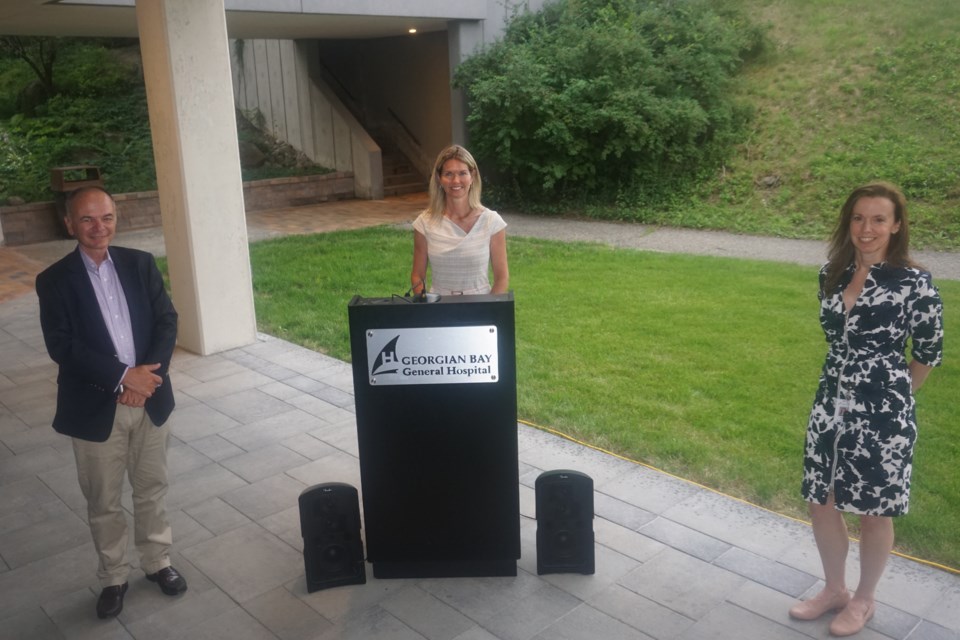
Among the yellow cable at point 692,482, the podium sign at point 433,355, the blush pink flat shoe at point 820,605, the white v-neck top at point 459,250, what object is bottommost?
the yellow cable at point 692,482

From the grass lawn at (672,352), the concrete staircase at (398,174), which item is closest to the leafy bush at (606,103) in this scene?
the concrete staircase at (398,174)

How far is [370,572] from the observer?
3.96 meters

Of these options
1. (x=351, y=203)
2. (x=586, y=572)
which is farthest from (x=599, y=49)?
(x=586, y=572)

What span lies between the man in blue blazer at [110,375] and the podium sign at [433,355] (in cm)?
92

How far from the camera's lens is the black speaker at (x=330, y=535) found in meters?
3.76

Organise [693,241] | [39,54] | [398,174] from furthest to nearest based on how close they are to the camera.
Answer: [39,54] < [398,174] < [693,241]

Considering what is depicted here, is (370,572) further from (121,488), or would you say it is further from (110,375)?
(110,375)

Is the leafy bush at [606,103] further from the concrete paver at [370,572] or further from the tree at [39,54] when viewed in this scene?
the tree at [39,54]

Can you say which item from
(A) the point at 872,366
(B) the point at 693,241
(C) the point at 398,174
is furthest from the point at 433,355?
(C) the point at 398,174

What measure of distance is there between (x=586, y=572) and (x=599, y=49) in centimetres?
1303

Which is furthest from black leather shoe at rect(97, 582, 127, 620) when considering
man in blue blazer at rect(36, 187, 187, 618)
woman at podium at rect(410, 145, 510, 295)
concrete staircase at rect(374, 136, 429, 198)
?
concrete staircase at rect(374, 136, 429, 198)

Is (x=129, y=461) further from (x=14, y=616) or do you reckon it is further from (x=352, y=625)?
(x=352, y=625)

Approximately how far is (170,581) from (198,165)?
14.3 feet

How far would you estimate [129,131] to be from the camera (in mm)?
19391
